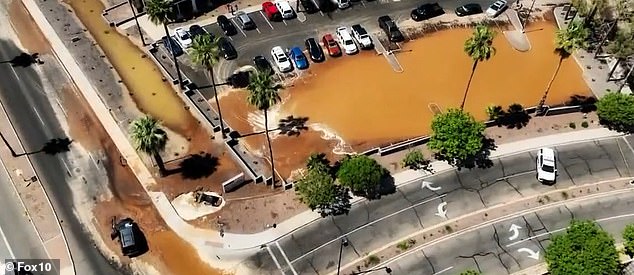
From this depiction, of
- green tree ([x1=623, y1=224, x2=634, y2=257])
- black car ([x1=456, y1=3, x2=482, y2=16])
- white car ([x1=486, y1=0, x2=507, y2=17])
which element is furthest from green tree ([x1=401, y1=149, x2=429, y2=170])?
white car ([x1=486, y1=0, x2=507, y2=17])

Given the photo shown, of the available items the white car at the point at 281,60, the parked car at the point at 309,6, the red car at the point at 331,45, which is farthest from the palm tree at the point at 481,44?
the parked car at the point at 309,6

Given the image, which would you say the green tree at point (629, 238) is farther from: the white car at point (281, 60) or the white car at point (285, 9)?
the white car at point (285, 9)

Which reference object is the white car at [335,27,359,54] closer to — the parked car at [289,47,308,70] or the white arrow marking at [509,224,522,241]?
the parked car at [289,47,308,70]

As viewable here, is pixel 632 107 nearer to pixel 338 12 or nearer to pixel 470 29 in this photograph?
pixel 470 29

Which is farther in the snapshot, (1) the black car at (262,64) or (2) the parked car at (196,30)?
(2) the parked car at (196,30)

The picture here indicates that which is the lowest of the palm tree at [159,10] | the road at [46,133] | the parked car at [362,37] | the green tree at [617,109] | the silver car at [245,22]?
the road at [46,133]
